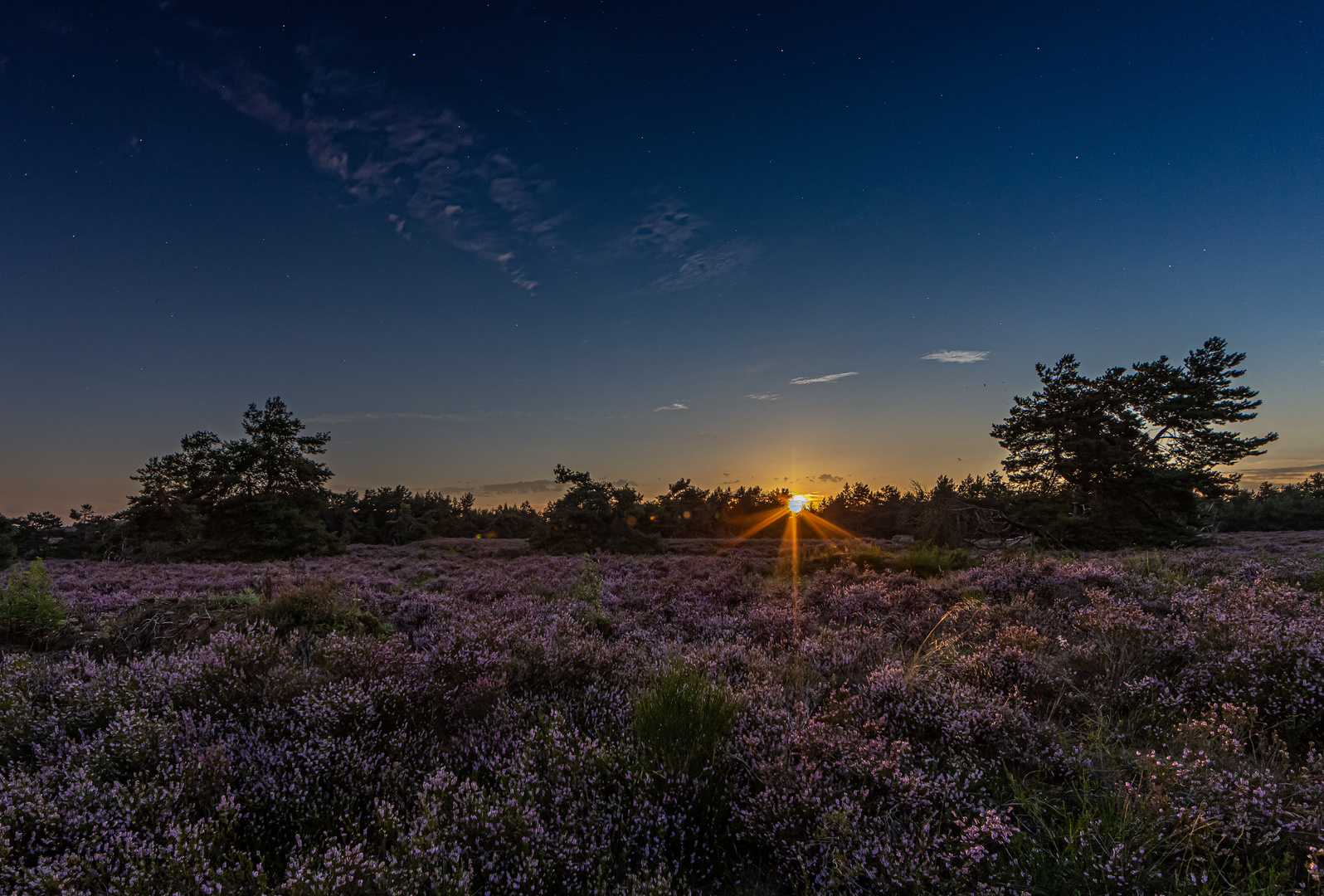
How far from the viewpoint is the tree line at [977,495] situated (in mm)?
21406

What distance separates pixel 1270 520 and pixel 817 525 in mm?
30854

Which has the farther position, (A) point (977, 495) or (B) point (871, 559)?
(A) point (977, 495)

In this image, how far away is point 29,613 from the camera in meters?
5.90

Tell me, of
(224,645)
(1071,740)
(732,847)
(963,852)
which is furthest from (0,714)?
(1071,740)

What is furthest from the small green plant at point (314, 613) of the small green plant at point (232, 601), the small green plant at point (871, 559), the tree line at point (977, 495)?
the tree line at point (977, 495)

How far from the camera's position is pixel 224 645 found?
413 cm

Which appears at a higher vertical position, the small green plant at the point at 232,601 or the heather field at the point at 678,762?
the small green plant at the point at 232,601

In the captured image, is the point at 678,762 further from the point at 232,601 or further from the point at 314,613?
the point at 232,601

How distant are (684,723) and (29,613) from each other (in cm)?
766

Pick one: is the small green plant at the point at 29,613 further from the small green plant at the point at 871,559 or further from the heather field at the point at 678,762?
the small green plant at the point at 871,559

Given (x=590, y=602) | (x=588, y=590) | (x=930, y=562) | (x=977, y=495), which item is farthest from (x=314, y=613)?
(x=977, y=495)

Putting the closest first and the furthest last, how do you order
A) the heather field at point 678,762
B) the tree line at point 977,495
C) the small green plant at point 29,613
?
the heather field at point 678,762 → the small green plant at point 29,613 → the tree line at point 977,495

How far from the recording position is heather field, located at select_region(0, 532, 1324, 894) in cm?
220

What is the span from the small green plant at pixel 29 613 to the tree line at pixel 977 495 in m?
20.2
